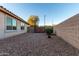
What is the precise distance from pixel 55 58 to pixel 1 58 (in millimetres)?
1766

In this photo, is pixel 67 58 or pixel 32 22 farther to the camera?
pixel 32 22

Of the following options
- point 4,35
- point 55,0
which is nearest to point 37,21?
point 4,35

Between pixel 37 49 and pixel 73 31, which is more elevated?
pixel 73 31

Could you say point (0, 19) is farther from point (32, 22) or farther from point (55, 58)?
point (32, 22)

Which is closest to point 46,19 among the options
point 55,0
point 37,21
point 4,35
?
point 37,21

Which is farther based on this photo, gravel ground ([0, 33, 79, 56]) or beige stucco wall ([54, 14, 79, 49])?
beige stucco wall ([54, 14, 79, 49])

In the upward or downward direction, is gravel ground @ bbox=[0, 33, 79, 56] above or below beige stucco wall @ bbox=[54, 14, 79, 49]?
below

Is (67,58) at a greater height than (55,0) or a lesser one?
lesser

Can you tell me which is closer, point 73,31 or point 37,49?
point 37,49

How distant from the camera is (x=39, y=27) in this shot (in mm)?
26406

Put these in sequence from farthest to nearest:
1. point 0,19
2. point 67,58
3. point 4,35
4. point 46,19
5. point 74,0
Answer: point 46,19 < point 4,35 < point 0,19 < point 74,0 < point 67,58

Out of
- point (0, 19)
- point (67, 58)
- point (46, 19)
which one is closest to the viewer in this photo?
point (67, 58)

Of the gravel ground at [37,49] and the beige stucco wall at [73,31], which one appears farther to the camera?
the beige stucco wall at [73,31]

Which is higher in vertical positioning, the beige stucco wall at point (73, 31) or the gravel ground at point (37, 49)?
→ the beige stucco wall at point (73, 31)
